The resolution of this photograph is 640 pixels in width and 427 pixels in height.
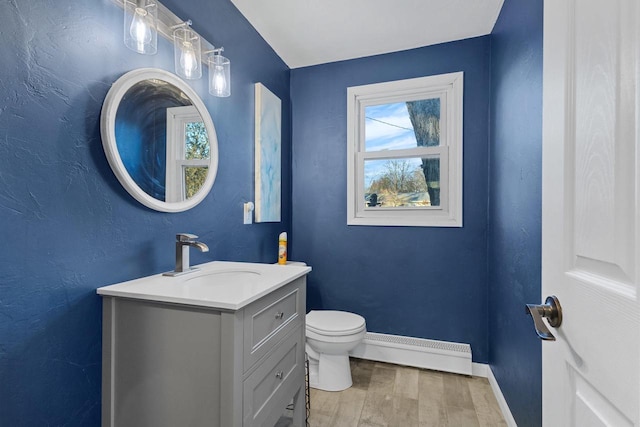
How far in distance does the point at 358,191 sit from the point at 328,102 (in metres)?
0.79

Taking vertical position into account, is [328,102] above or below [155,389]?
above

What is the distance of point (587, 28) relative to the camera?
1.85 ft

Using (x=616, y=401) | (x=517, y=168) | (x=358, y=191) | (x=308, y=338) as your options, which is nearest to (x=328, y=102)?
(x=358, y=191)

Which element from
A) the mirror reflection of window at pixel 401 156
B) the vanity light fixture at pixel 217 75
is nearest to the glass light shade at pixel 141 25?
the vanity light fixture at pixel 217 75

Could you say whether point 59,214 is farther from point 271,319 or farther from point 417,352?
point 417,352

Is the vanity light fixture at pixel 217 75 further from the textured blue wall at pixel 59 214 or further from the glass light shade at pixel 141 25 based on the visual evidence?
the glass light shade at pixel 141 25

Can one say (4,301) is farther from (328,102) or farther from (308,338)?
(328,102)

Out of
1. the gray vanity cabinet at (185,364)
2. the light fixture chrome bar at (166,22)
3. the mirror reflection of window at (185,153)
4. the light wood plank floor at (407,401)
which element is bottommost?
the light wood plank floor at (407,401)

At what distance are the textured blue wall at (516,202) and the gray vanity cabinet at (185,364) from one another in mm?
1118

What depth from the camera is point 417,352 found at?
2.20m

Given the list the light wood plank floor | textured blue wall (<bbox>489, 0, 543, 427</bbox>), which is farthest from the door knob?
the light wood plank floor

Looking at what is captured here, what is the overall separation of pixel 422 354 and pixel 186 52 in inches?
94.7

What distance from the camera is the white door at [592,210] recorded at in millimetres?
453

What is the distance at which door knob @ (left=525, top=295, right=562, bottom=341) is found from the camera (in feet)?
2.11
